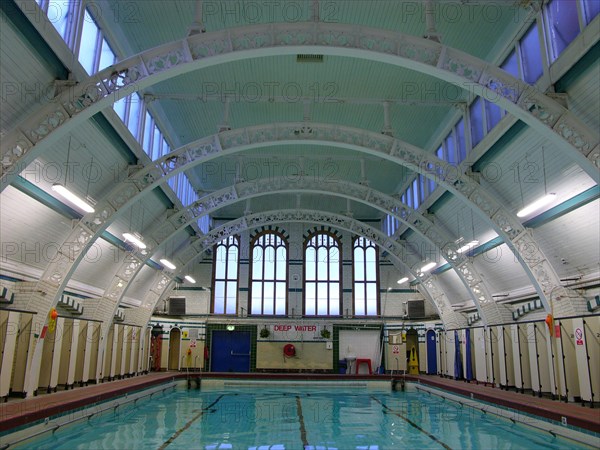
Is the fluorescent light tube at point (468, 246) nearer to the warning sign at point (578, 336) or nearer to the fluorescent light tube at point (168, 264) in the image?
the warning sign at point (578, 336)

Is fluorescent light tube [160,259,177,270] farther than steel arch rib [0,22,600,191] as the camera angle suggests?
Yes

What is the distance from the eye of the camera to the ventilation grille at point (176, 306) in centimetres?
2742

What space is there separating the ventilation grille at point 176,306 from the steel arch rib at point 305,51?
731 inches

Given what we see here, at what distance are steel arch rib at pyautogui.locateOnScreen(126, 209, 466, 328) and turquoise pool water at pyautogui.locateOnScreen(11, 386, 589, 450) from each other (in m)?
6.25

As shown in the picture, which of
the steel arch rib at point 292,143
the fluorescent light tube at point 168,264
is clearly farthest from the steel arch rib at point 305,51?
the fluorescent light tube at point 168,264

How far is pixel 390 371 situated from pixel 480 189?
53.6ft

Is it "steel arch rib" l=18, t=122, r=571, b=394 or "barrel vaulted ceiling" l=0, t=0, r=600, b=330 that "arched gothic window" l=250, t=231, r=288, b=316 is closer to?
"barrel vaulted ceiling" l=0, t=0, r=600, b=330

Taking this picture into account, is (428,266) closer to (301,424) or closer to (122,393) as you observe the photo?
(301,424)

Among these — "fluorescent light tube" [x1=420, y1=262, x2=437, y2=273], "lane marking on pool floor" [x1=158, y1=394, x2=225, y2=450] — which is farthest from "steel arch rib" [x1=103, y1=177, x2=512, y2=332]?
"lane marking on pool floor" [x1=158, y1=394, x2=225, y2=450]

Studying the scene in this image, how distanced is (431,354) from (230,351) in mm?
11297

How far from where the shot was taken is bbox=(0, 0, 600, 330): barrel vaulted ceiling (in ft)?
33.3

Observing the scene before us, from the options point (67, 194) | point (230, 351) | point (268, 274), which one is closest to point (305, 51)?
point (67, 194)

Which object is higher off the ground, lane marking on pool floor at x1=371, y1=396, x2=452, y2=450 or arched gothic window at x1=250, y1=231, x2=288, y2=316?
arched gothic window at x1=250, y1=231, x2=288, y2=316

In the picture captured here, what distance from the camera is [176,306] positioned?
90.0ft
